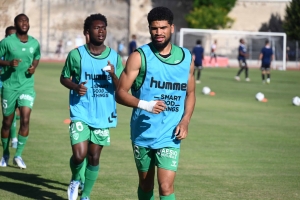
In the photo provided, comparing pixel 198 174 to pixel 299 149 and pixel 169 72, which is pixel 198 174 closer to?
pixel 299 149

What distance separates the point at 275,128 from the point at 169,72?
11066 millimetres

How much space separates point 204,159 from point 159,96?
236 inches

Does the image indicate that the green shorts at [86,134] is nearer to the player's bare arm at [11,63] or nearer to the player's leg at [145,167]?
the player's leg at [145,167]

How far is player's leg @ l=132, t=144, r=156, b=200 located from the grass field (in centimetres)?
234

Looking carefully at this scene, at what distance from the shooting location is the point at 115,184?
404 inches

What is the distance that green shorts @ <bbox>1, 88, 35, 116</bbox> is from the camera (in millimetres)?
11500

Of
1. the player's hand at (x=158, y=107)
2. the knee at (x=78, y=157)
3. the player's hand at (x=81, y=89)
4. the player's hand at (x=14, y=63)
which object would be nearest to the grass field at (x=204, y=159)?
the knee at (x=78, y=157)

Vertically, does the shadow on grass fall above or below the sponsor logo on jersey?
below

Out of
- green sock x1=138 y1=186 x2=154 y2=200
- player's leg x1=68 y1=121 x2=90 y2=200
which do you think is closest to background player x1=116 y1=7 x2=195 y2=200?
green sock x1=138 y1=186 x2=154 y2=200

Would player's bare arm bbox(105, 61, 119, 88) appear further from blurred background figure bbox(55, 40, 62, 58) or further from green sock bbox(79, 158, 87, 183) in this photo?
blurred background figure bbox(55, 40, 62, 58)

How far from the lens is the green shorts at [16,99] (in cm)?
1150

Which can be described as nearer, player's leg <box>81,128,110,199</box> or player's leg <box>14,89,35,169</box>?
player's leg <box>81,128,110,199</box>

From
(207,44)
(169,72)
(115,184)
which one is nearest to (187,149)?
(115,184)

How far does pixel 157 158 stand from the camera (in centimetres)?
687
